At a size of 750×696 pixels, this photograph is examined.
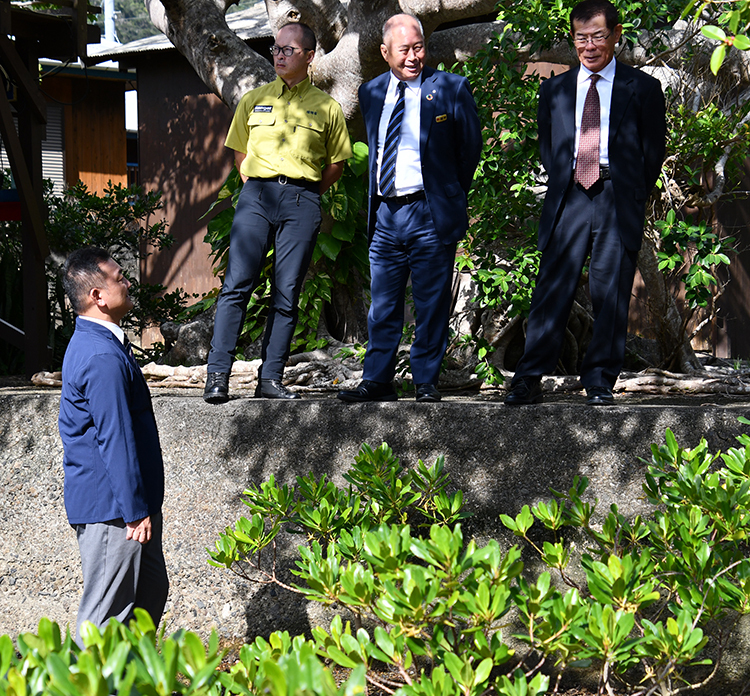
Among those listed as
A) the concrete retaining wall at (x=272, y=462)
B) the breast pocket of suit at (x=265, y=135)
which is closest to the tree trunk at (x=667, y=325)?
the concrete retaining wall at (x=272, y=462)

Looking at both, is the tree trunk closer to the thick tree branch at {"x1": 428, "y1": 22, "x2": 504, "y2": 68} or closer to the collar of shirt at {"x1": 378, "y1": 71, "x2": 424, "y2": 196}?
the thick tree branch at {"x1": 428, "y1": 22, "x2": 504, "y2": 68}

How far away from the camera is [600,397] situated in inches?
170

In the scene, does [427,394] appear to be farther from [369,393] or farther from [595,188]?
[595,188]

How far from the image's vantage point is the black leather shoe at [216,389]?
461cm

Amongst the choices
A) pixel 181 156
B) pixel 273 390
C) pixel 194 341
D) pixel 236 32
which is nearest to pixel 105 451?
pixel 273 390

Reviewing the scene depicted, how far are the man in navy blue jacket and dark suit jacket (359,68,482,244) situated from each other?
1.90 m

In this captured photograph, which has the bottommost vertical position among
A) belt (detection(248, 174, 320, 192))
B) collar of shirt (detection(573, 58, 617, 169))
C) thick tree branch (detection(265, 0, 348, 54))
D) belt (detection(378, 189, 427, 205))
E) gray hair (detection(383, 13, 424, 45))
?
belt (detection(378, 189, 427, 205))

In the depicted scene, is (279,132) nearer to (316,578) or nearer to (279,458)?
(279,458)

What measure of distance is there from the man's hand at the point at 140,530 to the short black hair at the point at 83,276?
74cm

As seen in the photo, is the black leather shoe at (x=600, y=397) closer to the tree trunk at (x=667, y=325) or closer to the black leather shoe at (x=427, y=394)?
the black leather shoe at (x=427, y=394)

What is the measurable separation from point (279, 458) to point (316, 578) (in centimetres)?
195

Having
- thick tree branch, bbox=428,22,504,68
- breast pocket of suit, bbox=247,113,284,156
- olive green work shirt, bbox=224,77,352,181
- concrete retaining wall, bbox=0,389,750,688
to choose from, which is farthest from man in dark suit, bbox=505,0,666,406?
thick tree branch, bbox=428,22,504,68

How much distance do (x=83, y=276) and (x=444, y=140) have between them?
2.14 metres

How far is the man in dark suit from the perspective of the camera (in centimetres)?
425
